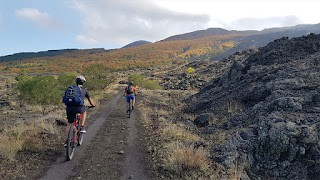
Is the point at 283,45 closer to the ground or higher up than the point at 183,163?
higher up

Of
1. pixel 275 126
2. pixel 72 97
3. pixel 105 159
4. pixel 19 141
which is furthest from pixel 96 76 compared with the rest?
pixel 72 97

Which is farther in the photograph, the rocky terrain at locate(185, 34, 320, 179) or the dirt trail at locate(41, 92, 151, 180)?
the rocky terrain at locate(185, 34, 320, 179)

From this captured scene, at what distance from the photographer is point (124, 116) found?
1909 cm

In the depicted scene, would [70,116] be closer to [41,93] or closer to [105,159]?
[105,159]

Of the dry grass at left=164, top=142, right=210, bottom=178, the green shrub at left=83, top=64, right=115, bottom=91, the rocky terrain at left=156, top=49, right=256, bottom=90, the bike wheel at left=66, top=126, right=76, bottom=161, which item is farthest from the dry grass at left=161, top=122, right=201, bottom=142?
the rocky terrain at left=156, top=49, right=256, bottom=90

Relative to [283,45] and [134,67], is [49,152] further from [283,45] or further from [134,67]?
[134,67]

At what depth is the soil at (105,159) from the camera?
7.92 metres

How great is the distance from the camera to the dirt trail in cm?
792

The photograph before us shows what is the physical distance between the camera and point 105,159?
9.31 metres

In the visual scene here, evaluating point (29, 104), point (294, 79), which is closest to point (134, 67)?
point (29, 104)

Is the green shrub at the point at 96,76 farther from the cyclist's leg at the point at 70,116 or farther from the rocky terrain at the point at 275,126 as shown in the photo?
the cyclist's leg at the point at 70,116

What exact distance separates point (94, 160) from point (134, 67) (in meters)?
170

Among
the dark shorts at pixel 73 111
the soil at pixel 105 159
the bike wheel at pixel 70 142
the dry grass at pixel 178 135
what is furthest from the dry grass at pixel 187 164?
the dry grass at pixel 178 135

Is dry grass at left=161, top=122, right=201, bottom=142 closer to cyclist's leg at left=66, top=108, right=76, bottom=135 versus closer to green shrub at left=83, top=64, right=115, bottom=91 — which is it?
cyclist's leg at left=66, top=108, right=76, bottom=135
